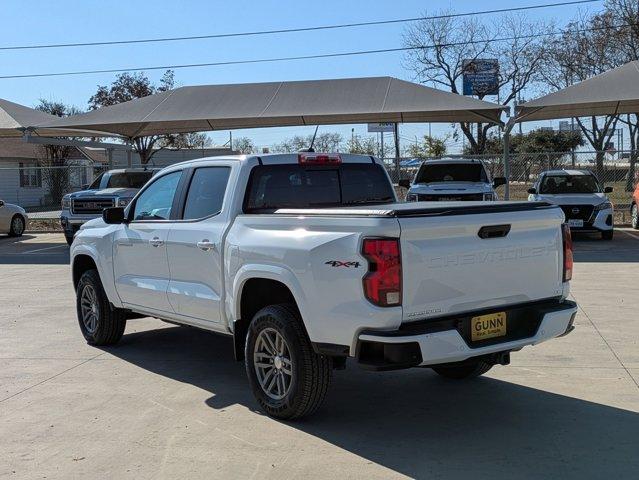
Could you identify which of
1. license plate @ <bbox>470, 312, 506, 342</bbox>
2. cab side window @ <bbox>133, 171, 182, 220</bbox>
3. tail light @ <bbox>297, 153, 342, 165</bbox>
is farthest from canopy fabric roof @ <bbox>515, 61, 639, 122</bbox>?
license plate @ <bbox>470, 312, 506, 342</bbox>

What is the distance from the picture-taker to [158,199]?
6.95 metres

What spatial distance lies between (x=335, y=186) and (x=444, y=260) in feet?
6.77

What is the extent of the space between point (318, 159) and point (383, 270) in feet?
6.99

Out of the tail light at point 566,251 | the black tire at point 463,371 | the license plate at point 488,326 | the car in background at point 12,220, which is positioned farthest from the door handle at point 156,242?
the car in background at point 12,220

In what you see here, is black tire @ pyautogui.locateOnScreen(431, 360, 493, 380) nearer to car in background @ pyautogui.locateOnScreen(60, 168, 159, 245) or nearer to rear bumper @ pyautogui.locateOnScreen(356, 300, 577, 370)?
rear bumper @ pyautogui.locateOnScreen(356, 300, 577, 370)

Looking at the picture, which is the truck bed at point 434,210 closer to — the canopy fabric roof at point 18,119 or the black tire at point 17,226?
the black tire at point 17,226

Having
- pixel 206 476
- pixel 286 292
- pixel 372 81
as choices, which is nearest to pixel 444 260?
pixel 286 292

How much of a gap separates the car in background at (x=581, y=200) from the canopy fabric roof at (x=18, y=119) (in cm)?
1532

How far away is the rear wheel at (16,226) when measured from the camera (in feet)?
74.0

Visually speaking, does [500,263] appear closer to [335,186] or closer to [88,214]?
[335,186]

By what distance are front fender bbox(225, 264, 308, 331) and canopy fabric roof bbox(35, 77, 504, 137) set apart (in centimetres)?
1504

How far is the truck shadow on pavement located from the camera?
4.44 m

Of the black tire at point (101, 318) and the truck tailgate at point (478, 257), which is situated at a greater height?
the truck tailgate at point (478, 257)

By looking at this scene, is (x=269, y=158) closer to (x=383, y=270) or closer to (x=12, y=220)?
(x=383, y=270)
